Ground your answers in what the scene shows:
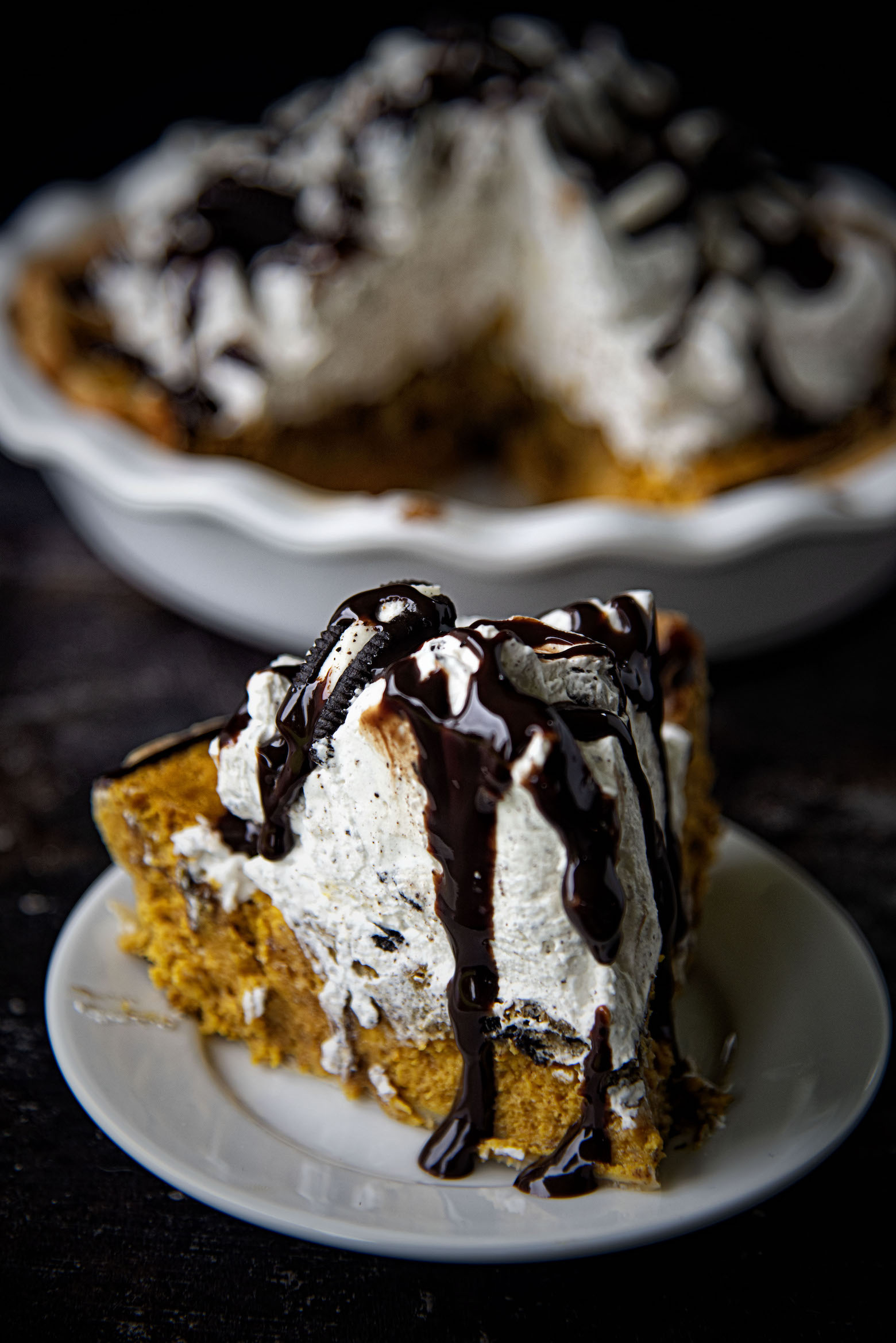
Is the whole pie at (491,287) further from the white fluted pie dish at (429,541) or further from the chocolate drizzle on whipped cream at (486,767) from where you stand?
the chocolate drizzle on whipped cream at (486,767)

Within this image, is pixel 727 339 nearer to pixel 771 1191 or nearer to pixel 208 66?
pixel 771 1191

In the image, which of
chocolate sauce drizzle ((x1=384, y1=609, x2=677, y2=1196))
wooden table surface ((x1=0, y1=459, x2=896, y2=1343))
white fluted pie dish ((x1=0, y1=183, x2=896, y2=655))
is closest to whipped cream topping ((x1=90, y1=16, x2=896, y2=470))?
white fluted pie dish ((x1=0, y1=183, x2=896, y2=655))

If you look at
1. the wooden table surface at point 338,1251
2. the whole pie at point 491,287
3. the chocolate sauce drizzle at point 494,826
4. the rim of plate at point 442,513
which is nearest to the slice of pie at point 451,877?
the chocolate sauce drizzle at point 494,826

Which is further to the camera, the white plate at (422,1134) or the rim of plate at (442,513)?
the rim of plate at (442,513)

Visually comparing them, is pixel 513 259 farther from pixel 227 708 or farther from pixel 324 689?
pixel 324 689

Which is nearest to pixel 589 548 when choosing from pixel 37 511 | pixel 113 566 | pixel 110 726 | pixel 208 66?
pixel 110 726

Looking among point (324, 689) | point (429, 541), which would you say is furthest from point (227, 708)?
point (324, 689)
